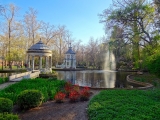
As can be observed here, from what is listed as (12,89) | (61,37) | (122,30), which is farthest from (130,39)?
(61,37)

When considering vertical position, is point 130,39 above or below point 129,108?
above

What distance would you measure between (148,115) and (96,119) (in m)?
1.59

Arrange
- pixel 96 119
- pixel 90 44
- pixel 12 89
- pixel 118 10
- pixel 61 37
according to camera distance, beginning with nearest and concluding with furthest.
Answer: pixel 96 119 < pixel 12 89 < pixel 118 10 < pixel 61 37 < pixel 90 44

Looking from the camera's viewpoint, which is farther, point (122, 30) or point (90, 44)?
point (90, 44)

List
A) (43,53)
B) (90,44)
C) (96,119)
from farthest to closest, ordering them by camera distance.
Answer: (90,44) → (43,53) → (96,119)

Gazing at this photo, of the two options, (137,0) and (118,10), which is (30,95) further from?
(137,0)

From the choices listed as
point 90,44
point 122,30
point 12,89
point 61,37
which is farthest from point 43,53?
point 90,44

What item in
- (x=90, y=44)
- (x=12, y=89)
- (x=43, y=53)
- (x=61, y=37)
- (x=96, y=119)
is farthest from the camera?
(x=90, y=44)

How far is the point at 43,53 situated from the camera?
71.3ft

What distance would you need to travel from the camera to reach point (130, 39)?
68.1 feet

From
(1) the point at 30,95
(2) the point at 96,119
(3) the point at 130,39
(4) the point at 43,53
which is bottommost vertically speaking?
(2) the point at 96,119

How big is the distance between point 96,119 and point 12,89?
5.37m

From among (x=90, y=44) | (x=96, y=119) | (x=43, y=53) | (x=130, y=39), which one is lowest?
(x=96, y=119)

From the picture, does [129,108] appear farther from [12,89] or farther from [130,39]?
[130,39]
